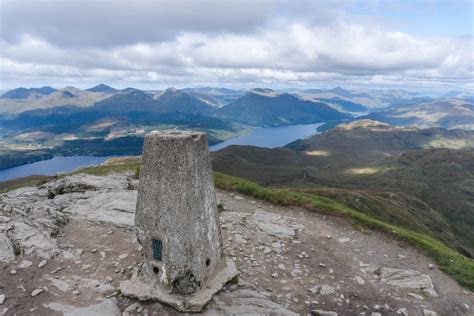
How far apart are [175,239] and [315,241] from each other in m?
10.0

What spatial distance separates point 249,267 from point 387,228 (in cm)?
1013

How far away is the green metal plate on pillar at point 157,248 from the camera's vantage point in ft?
40.0

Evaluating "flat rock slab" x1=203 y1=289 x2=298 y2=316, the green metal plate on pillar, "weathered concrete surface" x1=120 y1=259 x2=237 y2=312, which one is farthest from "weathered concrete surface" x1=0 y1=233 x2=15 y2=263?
"flat rock slab" x1=203 y1=289 x2=298 y2=316

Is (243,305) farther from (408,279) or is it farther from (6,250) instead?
(6,250)

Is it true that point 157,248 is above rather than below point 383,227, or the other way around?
above

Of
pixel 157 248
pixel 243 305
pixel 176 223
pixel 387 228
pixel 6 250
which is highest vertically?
pixel 176 223

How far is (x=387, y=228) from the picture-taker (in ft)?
65.3

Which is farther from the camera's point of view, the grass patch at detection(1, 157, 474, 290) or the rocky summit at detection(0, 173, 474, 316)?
the grass patch at detection(1, 157, 474, 290)

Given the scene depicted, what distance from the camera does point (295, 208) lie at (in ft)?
78.7

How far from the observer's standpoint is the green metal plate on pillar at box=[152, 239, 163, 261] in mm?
12188

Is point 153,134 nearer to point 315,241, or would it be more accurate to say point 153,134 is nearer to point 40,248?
point 40,248

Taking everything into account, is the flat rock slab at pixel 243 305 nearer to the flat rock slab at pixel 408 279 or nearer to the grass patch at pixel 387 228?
the flat rock slab at pixel 408 279

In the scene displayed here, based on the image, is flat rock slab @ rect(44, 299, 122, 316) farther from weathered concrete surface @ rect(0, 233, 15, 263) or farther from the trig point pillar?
weathered concrete surface @ rect(0, 233, 15, 263)

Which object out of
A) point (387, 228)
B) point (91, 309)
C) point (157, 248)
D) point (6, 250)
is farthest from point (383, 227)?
point (6, 250)
